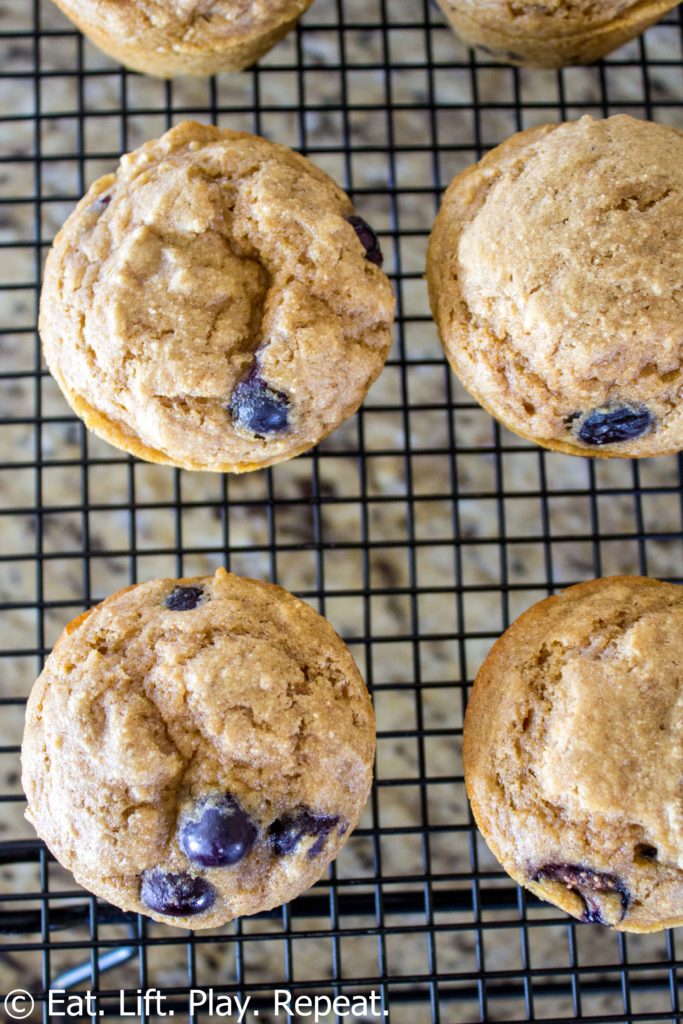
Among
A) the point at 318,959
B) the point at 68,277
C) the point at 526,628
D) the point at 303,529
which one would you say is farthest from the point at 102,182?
the point at 318,959

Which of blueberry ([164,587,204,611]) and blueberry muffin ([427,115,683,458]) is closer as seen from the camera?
blueberry muffin ([427,115,683,458])

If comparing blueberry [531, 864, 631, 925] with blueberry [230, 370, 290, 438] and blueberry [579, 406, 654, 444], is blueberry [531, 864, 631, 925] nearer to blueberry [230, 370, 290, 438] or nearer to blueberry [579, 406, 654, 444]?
blueberry [579, 406, 654, 444]

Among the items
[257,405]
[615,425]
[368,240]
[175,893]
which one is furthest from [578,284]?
[175,893]

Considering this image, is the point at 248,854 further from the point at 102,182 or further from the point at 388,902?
the point at 102,182

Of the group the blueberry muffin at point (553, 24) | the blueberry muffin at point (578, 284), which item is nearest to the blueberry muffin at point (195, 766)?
the blueberry muffin at point (578, 284)

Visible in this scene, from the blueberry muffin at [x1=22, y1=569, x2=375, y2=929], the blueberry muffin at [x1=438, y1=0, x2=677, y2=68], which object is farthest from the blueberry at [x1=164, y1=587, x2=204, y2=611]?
the blueberry muffin at [x1=438, y1=0, x2=677, y2=68]
